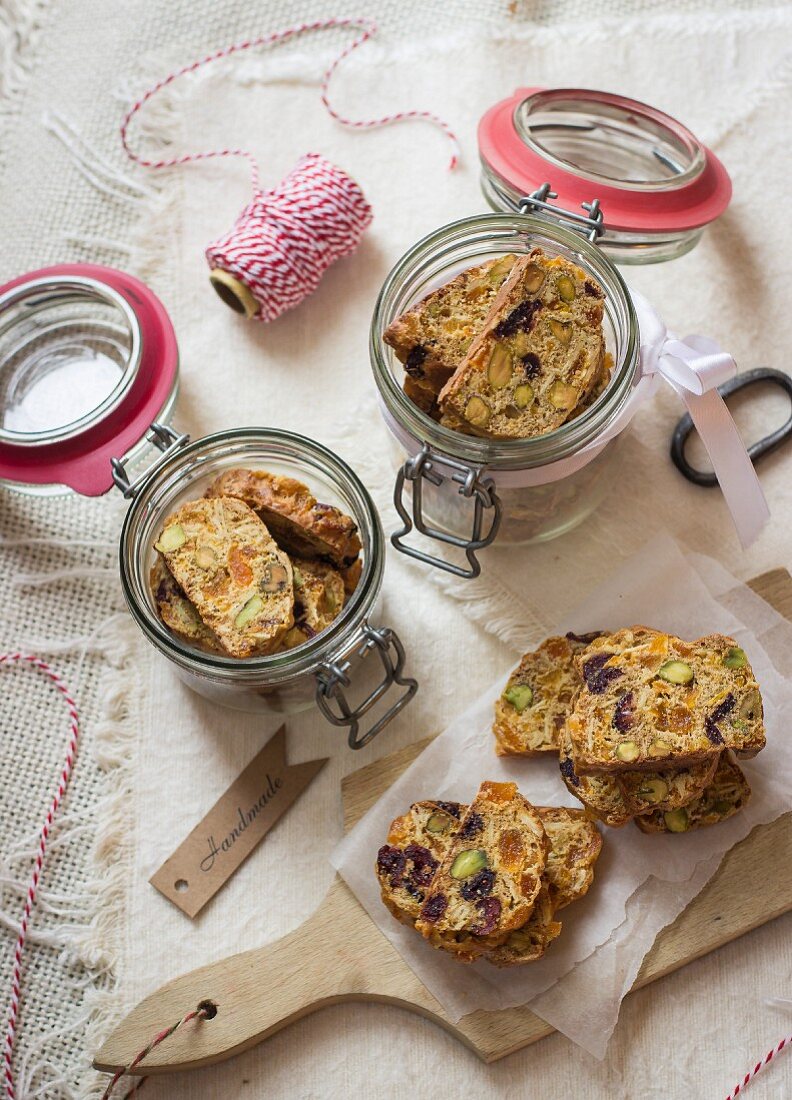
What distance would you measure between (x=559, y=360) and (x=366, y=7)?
1.12m

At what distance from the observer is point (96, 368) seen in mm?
1915

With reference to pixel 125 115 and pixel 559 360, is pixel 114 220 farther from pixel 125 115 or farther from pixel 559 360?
pixel 559 360

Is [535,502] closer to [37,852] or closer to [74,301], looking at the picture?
[74,301]

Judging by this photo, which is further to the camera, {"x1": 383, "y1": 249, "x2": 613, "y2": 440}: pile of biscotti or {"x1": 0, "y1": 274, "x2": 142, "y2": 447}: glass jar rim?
{"x1": 0, "y1": 274, "x2": 142, "y2": 447}: glass jar rim

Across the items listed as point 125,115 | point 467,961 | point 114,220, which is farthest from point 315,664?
point 125,115

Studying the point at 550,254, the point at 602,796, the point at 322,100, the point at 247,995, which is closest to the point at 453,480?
the point at 550,254

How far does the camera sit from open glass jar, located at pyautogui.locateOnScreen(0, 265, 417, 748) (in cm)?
153

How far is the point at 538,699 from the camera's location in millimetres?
1706

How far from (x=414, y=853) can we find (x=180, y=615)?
0.52 m

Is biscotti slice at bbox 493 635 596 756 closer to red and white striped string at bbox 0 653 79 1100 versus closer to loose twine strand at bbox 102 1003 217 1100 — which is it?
loose twine strand at bbox 102 1003 217 1100

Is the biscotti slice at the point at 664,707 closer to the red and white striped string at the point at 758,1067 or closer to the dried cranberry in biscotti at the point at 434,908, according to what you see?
the dried cranberry in biscotti at the point at 434,908

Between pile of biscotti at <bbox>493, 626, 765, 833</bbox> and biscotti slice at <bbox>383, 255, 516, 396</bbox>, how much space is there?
0.51 metres

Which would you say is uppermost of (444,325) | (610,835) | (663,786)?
(444,325)

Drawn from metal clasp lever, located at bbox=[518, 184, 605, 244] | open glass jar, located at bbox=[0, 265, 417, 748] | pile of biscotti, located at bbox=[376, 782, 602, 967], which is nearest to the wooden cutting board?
pile of biscotti, located at bbox=[376, 782, 602, 967]
